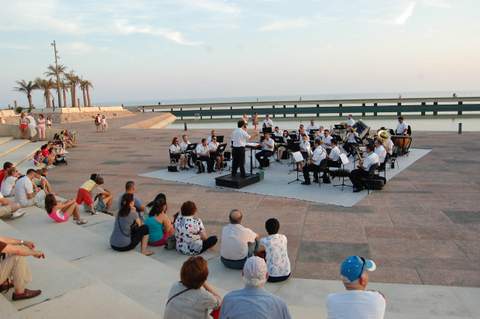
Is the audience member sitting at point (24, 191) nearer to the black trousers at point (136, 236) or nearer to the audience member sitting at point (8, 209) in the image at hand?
the audience member sitting at point (8, 209)

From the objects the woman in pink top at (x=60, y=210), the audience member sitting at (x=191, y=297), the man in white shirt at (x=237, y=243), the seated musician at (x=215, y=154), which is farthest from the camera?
the seated musician at (x=215, y=154)

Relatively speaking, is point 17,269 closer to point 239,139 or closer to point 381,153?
point 239,139

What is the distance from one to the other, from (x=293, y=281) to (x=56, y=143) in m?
15.9

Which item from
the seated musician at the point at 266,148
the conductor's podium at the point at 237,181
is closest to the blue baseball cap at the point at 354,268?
the conductor's podium at the point at 237,181

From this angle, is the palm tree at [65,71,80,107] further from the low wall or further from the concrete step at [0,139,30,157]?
the concrete step at [0,139,30,157]

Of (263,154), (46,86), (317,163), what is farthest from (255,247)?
(46,86)

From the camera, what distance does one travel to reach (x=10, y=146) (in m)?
21.7

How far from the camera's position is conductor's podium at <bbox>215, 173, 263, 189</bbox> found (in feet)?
39.8

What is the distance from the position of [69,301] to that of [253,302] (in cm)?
251

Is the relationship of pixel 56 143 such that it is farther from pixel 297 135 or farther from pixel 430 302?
pixel 430 302

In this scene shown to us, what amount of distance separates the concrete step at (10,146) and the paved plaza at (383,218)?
5.82 m

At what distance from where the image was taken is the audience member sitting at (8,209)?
8602mm

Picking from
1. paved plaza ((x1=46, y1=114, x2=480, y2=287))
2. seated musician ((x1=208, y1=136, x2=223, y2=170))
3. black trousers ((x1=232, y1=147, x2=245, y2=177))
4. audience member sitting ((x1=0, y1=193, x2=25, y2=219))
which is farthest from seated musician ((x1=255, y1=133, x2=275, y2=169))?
audience member sitting ((x1=0, y1=193, x2=25, y2=219))

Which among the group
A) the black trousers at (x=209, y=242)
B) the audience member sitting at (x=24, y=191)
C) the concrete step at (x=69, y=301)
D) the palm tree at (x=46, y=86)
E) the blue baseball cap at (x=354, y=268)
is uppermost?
the palm tree at (x=46, y=86)
